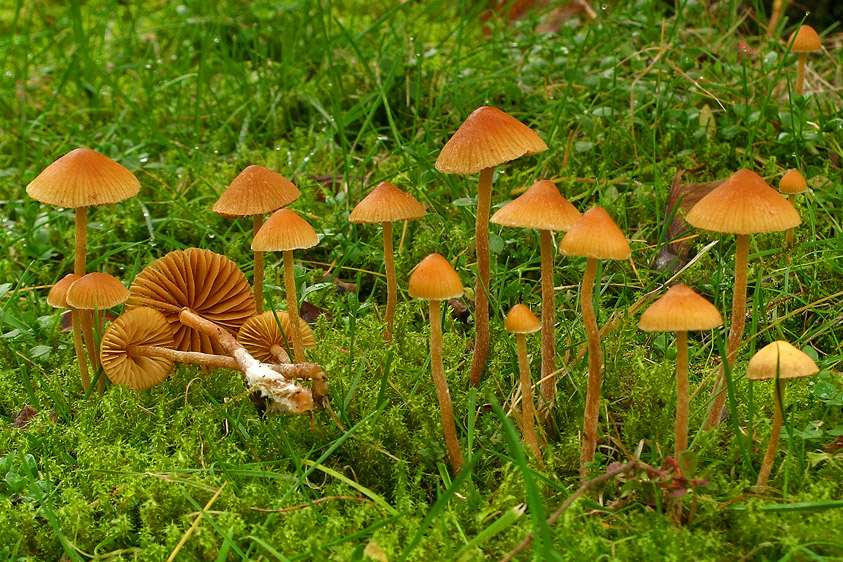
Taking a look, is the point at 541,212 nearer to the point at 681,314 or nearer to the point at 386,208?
the point at 681,314

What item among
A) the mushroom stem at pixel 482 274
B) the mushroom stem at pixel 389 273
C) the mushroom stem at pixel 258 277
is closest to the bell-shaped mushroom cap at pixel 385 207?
the mushroom stem at pixel 389 273

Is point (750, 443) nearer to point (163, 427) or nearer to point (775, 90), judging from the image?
point (163, 427)

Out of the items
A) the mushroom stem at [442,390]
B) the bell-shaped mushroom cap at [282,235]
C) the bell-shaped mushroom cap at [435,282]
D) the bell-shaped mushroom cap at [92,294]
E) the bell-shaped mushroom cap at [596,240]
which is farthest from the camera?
the bell-shaped mushroom cap at [92,294]

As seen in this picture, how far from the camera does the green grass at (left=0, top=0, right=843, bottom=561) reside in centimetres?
188

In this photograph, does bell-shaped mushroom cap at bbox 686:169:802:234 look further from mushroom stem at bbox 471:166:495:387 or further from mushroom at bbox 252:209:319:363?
mushroom at bbox 252:209:319:363

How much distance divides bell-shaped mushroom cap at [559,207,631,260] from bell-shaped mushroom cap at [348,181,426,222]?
0.63m

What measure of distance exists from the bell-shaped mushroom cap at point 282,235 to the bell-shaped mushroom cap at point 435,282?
0.49 m

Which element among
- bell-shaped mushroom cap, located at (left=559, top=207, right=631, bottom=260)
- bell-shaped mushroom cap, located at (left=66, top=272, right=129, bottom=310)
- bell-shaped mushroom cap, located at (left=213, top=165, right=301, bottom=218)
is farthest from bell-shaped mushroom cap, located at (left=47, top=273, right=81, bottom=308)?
bell-shaped mushroom cap, located at (left=559, top=207, right=631, bottom=260)

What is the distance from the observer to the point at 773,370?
5.65 feet

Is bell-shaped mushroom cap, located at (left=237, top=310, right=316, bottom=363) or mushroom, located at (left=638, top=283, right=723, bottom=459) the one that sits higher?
mushroom, located at (left=638, top=283, right=723, bottom=459)

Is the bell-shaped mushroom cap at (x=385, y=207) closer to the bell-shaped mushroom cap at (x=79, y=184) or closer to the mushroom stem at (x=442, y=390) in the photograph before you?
the mushroom stem at (x=442, y=390)

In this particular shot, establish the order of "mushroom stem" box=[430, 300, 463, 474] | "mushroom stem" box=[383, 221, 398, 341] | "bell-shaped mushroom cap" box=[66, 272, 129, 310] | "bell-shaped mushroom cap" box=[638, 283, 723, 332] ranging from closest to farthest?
"bell-shaped mushroom cap" box=[638, 283, 723, 332], "mushroom stem" box=[430, 300, 463, 474], "bell-shaped mushroom cap" box=[66, 272, 129, 310], "mushroom stem" box=[383, 221, 398, 341]

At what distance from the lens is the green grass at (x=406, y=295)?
1.88 metres

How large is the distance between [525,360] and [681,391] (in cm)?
43
